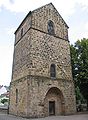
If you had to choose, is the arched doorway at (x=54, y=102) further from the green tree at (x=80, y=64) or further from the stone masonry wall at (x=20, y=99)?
the green tree at (x=80, y=64)

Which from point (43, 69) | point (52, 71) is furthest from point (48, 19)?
point (43, 69)

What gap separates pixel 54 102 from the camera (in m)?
18.7

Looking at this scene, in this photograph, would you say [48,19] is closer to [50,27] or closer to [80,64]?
[50,27]

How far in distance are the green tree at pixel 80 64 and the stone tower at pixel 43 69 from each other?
142 inches

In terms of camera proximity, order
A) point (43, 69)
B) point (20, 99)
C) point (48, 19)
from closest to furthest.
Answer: point (20, 99) < point (43, 69) < point (48, 19)

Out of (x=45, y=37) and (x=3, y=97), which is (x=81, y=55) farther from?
(x=3, y=97)

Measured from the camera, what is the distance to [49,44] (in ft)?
65.1

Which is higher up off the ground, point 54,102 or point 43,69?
point 43,69

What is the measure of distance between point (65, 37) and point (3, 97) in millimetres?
38218

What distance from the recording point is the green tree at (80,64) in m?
23.6

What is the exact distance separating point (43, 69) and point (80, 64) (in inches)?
330

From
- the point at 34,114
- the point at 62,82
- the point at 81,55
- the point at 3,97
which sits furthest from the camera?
the point at 3,97

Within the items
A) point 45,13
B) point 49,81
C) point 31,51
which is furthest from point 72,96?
point 45,13

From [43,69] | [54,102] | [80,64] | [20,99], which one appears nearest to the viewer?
[20,99]
